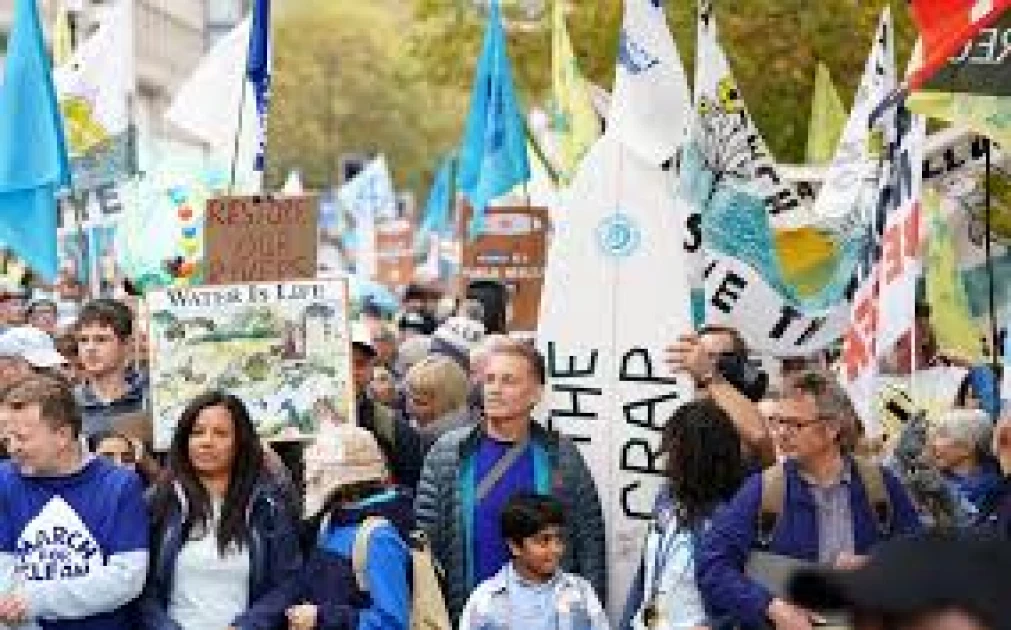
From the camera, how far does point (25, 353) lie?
32.3 ft

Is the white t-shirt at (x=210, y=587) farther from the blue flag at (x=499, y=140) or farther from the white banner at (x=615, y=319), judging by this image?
the blue flag at (x=499, y=140)

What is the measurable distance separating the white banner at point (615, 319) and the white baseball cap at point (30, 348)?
7.16 ft

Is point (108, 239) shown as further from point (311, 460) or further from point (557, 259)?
point (311, 460)

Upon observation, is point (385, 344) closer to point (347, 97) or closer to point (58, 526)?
point (58, 526)

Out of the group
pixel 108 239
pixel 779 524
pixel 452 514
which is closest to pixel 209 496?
pixel 452 514

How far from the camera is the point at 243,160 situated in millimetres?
17109

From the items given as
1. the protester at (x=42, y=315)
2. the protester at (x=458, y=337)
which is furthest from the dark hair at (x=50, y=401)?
the protester at (x=42, y=315)

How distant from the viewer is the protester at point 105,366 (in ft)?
29.4

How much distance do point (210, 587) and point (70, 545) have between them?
40 cm

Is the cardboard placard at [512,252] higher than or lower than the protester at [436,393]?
higher

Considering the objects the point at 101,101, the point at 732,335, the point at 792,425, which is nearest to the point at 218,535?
the point at 792,425

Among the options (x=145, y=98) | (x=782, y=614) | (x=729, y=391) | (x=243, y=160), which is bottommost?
(x=782, y=614)

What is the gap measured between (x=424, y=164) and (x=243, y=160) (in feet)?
228

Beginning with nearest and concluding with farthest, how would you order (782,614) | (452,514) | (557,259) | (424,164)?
(782,614) → (452,514) → (557,259) → (424,164)
